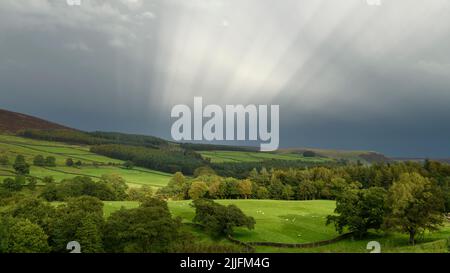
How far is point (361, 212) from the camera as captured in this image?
6044 cm

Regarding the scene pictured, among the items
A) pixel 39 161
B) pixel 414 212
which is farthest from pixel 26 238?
pixel 39 161

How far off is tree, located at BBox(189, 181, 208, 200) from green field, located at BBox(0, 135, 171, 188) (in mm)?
22245

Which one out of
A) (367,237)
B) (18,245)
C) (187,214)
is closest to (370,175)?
(367,237)

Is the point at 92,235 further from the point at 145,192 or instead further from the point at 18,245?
the point at 145,192

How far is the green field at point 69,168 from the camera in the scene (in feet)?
396

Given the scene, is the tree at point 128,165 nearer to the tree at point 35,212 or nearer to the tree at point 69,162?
the tree at point 69,162

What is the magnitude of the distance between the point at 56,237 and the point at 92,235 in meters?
6.00

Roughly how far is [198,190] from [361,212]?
4747cm

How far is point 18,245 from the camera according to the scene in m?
42.3

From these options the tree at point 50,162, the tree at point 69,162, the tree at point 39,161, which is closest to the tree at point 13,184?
the tree at point 39,161

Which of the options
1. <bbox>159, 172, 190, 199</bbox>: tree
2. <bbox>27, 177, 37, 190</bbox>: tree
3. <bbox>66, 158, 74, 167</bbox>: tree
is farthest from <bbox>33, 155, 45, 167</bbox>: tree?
<bbox>159, 172, 190, 199</bbox>: tree

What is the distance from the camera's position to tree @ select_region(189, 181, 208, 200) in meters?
97.4

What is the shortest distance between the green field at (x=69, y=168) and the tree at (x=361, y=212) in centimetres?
6829

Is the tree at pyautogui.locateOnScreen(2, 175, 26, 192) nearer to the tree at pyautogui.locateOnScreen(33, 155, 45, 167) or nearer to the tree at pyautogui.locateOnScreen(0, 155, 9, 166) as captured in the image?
the tree at pyautogui.locateOnScreen(33, 155, 45, 167)
